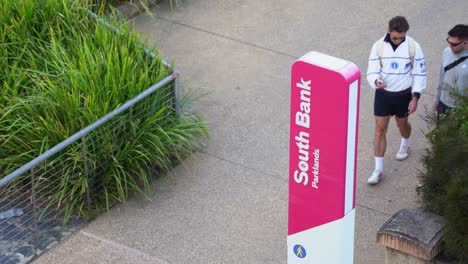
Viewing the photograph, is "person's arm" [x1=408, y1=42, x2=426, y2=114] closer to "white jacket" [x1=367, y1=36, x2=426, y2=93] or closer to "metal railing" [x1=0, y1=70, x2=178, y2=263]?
"white jacket" [x1=367, y1=36, x2=426, y2=93]

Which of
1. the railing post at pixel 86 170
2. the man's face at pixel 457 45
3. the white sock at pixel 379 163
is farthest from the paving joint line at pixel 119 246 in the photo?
the man's face at pixel 457 45

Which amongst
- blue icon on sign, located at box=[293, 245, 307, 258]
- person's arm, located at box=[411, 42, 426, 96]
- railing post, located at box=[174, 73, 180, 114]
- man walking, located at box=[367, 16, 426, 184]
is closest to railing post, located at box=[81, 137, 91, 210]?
railing post, located at box=[174, 73, 180, 114]

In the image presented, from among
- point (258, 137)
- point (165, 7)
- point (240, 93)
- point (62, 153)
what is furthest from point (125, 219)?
point (165, 7)

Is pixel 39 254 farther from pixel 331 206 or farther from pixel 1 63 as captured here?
pixel 331 206

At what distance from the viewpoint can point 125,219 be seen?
8102 millimetres

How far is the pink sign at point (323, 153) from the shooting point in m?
5.03

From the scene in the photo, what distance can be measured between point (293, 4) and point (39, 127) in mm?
4772

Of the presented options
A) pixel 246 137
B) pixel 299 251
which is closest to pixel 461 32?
pixel 246 137

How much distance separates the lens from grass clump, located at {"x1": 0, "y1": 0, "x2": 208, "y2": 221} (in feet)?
26.2

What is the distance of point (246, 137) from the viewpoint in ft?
30.2

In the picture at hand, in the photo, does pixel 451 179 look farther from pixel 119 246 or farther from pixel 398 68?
pixel 119 246

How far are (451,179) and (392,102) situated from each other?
5.75ft

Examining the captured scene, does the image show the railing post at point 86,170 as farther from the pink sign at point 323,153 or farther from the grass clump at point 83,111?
the pink sign at point 323,153

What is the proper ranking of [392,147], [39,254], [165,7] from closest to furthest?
[39,254], [392,147], [165,7]
